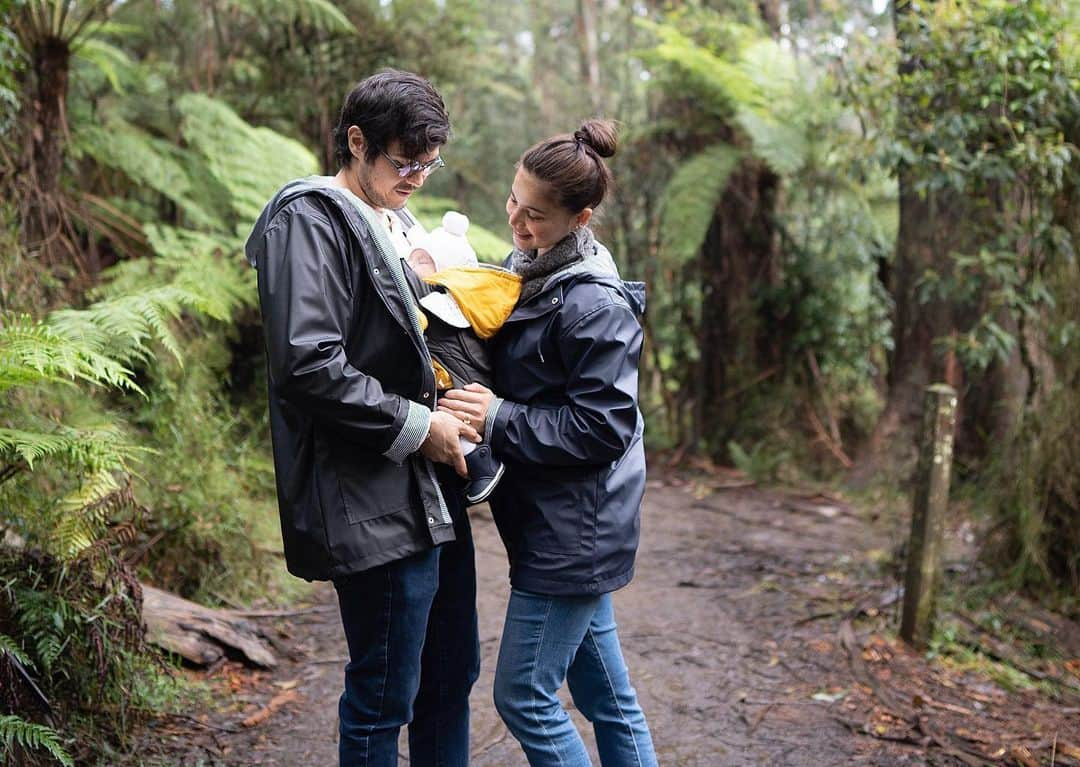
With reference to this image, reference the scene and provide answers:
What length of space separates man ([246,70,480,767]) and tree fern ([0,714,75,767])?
0.80 metres

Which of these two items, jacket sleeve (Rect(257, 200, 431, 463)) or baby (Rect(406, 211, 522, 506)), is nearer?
jacket sleeve (Rect(257, 200, 431, 463))

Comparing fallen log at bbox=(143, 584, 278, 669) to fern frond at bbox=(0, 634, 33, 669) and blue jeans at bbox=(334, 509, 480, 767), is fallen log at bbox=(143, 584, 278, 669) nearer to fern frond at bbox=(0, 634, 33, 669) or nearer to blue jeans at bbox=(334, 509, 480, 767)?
fern frond at bbox=(0, 634, 33, 669)

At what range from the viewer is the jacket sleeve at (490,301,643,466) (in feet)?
7.16

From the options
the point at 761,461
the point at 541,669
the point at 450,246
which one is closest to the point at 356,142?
the point at 450,246


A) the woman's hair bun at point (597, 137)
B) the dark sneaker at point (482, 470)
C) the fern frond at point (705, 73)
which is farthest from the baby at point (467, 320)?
the fern frond at point (705, 73)

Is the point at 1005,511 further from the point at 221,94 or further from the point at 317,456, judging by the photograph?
the point at 221,94

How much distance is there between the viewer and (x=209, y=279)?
5371 millimetres

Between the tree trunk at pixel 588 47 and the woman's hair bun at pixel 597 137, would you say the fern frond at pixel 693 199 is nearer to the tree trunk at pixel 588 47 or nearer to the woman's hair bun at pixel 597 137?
the tree trunk at pixel 588 47

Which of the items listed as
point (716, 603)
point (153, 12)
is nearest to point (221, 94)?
point (153, 12)

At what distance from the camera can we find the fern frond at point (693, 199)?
7.71 metres

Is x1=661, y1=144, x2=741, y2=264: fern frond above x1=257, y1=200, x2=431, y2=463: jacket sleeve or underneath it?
above

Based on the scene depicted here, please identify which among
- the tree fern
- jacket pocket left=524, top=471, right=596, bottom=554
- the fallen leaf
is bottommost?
the fallen leaf

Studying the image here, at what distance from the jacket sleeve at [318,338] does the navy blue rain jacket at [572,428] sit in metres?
0.28

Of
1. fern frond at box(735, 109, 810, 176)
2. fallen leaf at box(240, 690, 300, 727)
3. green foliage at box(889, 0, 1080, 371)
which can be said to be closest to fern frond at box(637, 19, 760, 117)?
fern frond at box(735, 109, 810, 176)
